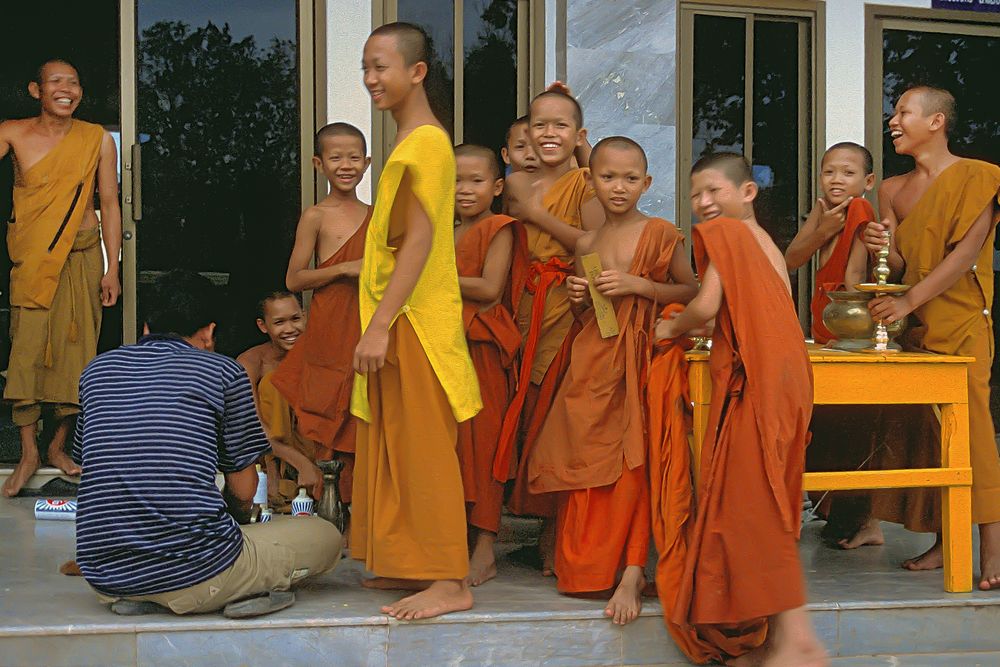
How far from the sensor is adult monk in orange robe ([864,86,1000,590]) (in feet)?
13.7

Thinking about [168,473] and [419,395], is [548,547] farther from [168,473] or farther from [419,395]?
[168,473]

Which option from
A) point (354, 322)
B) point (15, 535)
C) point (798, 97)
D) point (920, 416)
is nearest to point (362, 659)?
point (354, 322)

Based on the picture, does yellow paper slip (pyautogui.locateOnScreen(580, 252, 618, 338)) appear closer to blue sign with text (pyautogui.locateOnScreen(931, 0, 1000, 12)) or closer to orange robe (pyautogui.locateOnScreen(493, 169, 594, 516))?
orange robe (pyautogui.locateOnScreen(493, 169, 594, 516))

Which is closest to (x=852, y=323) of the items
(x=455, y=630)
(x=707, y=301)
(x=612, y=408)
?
(x=707, y=301)

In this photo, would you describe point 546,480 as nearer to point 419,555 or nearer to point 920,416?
point 419,555

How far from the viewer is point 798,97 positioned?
633 cm

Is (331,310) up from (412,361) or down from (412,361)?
up

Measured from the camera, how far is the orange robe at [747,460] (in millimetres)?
3443

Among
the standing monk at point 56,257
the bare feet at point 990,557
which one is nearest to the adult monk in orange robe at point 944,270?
the bare feet at point 990,557

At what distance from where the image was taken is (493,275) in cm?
424

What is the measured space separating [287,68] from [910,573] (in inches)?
158

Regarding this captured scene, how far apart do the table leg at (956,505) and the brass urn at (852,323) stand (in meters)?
0.33

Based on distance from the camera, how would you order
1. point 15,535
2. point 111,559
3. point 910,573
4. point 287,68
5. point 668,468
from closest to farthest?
point 111,559 → point 668,468 → point 910,573 → point 15,535 → point 287,68

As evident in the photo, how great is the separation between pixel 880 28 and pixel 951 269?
2.63 m
